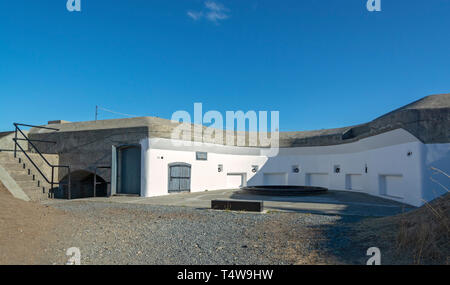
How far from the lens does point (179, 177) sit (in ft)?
57.4

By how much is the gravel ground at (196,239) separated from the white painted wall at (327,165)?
5037 millimetres

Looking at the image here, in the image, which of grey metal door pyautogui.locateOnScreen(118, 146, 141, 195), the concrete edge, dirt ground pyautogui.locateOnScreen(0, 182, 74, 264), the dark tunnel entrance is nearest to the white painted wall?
grey metal door pyautogui.locateOnScreen(118, 146, 141, 195)

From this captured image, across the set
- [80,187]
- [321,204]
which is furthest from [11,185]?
[321,204]

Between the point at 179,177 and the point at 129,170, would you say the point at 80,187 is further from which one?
the point at 179,177

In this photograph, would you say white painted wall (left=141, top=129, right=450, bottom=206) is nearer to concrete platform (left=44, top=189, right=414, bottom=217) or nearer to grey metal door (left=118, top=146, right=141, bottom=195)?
grey metal door (left=118, top=146, right=141, bottom=195)

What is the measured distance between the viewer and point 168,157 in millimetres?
16812

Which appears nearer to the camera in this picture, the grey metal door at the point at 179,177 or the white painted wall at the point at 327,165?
the white painted wall at the point at 327,165

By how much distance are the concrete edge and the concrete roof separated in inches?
252

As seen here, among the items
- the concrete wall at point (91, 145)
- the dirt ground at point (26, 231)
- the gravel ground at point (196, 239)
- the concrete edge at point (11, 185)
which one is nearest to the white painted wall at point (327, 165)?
the concrete wall at point (91, 145)

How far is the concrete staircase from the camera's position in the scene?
39.0ft

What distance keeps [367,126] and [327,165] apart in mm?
4516

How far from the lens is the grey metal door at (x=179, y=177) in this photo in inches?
670

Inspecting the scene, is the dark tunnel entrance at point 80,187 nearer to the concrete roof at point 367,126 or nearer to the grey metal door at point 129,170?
the grey metal door at point 129,170
